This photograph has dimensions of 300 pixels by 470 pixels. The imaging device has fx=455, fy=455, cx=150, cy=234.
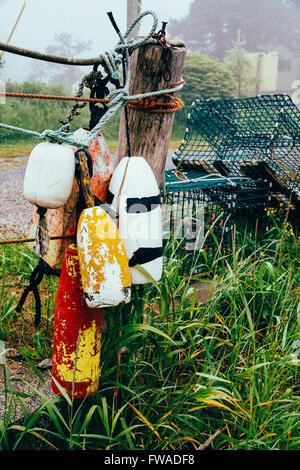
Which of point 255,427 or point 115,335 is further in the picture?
point 115,335

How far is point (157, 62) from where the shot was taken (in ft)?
5.63

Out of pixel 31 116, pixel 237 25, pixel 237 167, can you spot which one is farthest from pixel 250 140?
pixel 237 25

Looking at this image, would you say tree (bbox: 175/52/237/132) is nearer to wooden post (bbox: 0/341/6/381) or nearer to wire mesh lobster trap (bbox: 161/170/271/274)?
wire mesh lobster trap (bbox: 161/170/271/274)

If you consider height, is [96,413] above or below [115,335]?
below

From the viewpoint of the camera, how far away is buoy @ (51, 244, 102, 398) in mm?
1350

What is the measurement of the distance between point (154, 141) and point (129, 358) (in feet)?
2.84

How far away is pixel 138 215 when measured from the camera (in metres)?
1.37

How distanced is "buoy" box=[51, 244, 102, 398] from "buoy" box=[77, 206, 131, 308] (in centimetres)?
13

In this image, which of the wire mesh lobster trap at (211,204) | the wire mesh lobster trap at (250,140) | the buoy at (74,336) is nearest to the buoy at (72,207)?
the buoy at (74,336)

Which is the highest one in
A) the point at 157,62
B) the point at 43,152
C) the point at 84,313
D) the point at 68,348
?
the point at 157,62

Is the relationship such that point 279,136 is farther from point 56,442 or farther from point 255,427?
point 56,442

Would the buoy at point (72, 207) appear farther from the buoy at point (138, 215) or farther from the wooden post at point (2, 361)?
the wooden post at point (2, 361)

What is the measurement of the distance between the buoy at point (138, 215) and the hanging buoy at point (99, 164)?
62 millimetres
